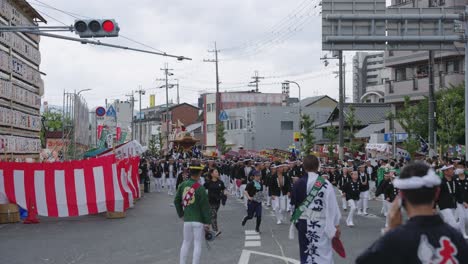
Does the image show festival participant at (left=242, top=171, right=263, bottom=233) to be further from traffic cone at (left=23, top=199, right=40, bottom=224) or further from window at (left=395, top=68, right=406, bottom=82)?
window at (left=395, top=68, right=406, bottom=82)

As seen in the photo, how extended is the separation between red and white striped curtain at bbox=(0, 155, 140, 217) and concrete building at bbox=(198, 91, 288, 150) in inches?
2473

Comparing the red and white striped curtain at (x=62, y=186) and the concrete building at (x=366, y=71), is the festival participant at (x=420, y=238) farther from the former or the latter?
the concrete building at (x=366, y=71)

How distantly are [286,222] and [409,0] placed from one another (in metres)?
28.2

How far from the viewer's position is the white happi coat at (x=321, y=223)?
781 cm

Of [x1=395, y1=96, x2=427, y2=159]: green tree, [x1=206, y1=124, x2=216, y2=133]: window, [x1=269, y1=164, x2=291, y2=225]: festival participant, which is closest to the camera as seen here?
[x1=269, y1=164, x2=291, y2=225]: festival participant

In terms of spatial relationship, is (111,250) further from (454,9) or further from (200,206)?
(454,9)

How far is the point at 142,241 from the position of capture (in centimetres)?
1316

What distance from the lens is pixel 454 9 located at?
2088 centimetres

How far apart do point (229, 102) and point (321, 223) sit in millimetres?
74707

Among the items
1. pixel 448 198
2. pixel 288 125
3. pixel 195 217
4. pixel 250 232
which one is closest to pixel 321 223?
pixel 195 217

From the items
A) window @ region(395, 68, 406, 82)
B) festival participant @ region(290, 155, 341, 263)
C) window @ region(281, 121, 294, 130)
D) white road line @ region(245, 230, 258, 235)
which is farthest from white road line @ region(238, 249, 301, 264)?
window @ region(281, 121, 294, 130)

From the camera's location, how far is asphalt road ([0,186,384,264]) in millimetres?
11023

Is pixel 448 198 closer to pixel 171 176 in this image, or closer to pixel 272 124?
pixel 171 176


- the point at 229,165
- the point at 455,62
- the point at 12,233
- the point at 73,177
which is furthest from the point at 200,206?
the point at 455,62
